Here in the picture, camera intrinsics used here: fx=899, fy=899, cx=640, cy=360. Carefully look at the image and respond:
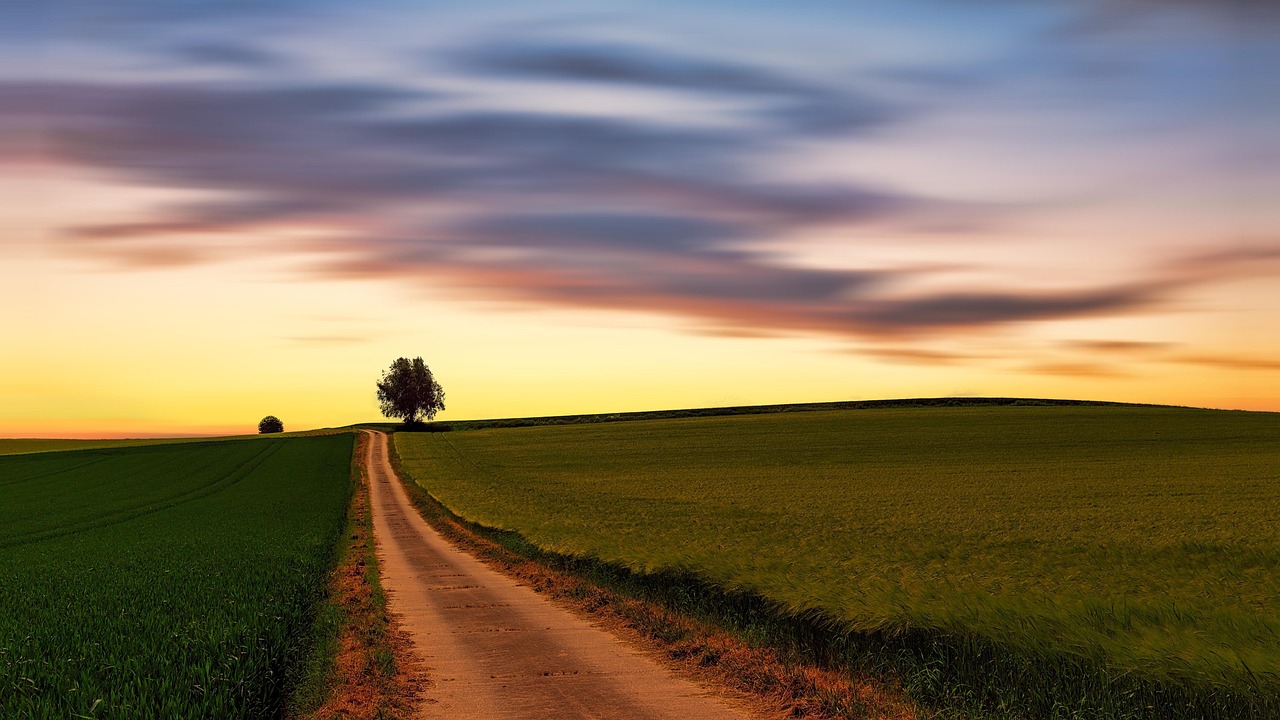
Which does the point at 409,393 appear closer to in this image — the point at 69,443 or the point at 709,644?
the point at 69,443

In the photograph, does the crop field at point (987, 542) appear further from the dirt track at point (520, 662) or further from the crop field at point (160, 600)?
the crop field at point (160, 600)

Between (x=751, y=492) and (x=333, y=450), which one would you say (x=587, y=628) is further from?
(x=333, y=450)

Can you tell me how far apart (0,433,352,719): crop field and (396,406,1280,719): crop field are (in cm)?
817

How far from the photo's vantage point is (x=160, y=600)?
20.0 meters

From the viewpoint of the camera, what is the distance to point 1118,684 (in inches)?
384

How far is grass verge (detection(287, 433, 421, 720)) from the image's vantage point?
523 inches

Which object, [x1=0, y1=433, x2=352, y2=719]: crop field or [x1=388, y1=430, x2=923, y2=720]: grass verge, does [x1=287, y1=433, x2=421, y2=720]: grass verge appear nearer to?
[x1=0, y1=433, x2=352, y2=719]: crop field

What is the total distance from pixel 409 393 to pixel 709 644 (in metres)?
173

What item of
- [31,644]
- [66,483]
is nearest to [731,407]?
[66,483]

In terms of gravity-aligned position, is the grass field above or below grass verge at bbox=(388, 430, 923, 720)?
above

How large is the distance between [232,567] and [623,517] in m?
15.1

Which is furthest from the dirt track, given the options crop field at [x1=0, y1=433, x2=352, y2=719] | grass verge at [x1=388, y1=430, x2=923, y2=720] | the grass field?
the grass field

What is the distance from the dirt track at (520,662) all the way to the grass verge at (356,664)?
15.9 inches

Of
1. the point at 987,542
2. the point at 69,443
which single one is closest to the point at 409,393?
the point at 69,443
